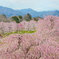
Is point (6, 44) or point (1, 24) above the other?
point (6, 44)

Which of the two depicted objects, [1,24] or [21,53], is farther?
[1,24]

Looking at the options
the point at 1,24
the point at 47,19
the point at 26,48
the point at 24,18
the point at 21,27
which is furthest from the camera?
the point at 24,18

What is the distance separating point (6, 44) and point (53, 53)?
6.48ft

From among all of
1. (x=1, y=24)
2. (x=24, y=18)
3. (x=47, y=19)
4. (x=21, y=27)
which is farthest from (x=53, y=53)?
(x=24, y=18)

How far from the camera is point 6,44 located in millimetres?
8047

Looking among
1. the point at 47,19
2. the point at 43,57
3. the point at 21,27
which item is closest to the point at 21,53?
the point at 43,57

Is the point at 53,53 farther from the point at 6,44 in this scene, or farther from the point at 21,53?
the point at 6,44

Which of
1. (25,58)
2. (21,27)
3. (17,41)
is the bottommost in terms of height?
(21,27)

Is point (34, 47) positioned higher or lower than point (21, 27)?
higher

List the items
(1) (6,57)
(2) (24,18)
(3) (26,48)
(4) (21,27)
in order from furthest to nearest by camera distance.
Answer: (2) (24,18), (4) (21,27), (3) (26,48), (1) (6,57)

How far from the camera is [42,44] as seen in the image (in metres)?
7.92

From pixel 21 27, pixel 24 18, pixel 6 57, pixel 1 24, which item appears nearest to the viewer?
pixel 6 57

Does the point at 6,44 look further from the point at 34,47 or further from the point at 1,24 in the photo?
the point at 1,24

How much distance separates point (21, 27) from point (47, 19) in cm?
3268
